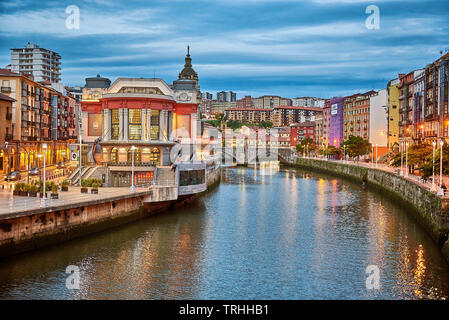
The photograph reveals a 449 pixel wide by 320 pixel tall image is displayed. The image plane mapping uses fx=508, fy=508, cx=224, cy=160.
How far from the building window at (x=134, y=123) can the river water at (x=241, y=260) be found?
1811 centimetres

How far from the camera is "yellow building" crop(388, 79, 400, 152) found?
120312 millimetres

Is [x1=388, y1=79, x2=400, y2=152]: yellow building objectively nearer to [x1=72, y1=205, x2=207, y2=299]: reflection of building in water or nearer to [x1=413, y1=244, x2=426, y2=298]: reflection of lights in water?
[x1=72, y1=205, x2=207, y2=299]: reflection of building in water

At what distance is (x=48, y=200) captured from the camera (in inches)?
1657

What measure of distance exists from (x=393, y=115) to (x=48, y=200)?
98.7 metres

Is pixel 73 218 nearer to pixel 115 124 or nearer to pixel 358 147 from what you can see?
pixel 115 124

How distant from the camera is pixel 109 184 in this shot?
6288cm

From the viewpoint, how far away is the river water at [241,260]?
2984 centimetres

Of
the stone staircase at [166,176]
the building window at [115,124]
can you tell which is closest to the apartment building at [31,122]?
the building window at [115,124]

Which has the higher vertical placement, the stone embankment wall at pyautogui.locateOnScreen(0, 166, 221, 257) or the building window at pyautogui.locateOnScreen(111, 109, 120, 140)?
the building window at pyautogui.locateOnScreen(111, 109, 120, 140)

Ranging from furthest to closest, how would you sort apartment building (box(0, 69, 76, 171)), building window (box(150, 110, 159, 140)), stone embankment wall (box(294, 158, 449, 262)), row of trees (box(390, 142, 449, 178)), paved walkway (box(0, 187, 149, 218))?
apartment building (box(0, 69, 76, 171))
building window (box(150, 110, 159, 140))
row of trees (box(390, 142, 449, 178))
stone embankment wall (box(294, 158, 449, 262))
paved walkway (box(0, 187, 149, 218))

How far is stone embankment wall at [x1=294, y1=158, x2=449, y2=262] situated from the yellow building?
14.8 meters

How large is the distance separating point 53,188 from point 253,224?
19.7m

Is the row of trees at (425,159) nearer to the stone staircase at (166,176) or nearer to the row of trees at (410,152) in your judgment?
the row of trees at (410,152)

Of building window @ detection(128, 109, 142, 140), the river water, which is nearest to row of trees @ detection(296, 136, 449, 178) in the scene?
the river water
